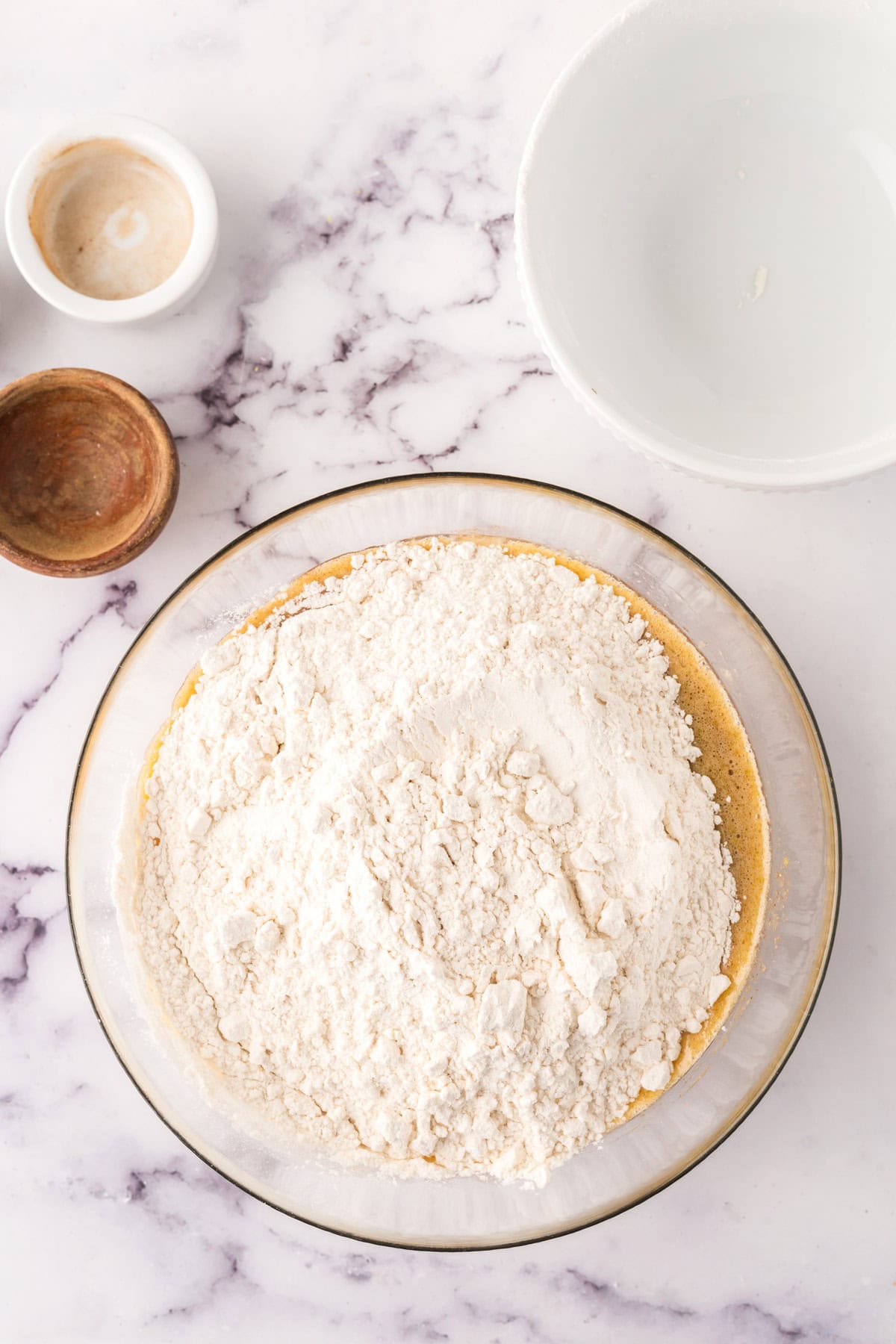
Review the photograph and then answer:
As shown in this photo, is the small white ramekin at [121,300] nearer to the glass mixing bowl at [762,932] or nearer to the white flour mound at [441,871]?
the glass mixing bowl at [762,932]

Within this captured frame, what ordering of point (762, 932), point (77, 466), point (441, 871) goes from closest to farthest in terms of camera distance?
point (441, 871) → point (762, 932) → point (77, 466)

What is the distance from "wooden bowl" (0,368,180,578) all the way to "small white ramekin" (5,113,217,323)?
0.23 ft

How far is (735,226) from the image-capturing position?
38.2 inches

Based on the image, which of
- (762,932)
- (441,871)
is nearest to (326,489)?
(441,871)

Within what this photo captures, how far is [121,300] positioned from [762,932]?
0.86 metres

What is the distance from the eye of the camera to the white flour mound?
2.56ft

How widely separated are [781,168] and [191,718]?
0.76 metres

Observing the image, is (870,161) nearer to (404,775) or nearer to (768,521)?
(768,521)

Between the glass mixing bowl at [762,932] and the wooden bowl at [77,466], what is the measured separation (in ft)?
0.39

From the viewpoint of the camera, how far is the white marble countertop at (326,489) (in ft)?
3.38

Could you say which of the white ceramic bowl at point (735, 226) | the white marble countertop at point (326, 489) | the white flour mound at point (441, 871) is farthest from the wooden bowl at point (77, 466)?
the white ceramic bowl at point (735, 226)

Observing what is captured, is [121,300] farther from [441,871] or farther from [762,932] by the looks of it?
[762,932]

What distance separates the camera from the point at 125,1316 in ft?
3.42

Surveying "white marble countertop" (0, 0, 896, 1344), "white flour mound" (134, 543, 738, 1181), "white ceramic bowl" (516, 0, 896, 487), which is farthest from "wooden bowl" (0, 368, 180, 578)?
Result: "white ceramic bowl" (516, 0, 896, 487)
